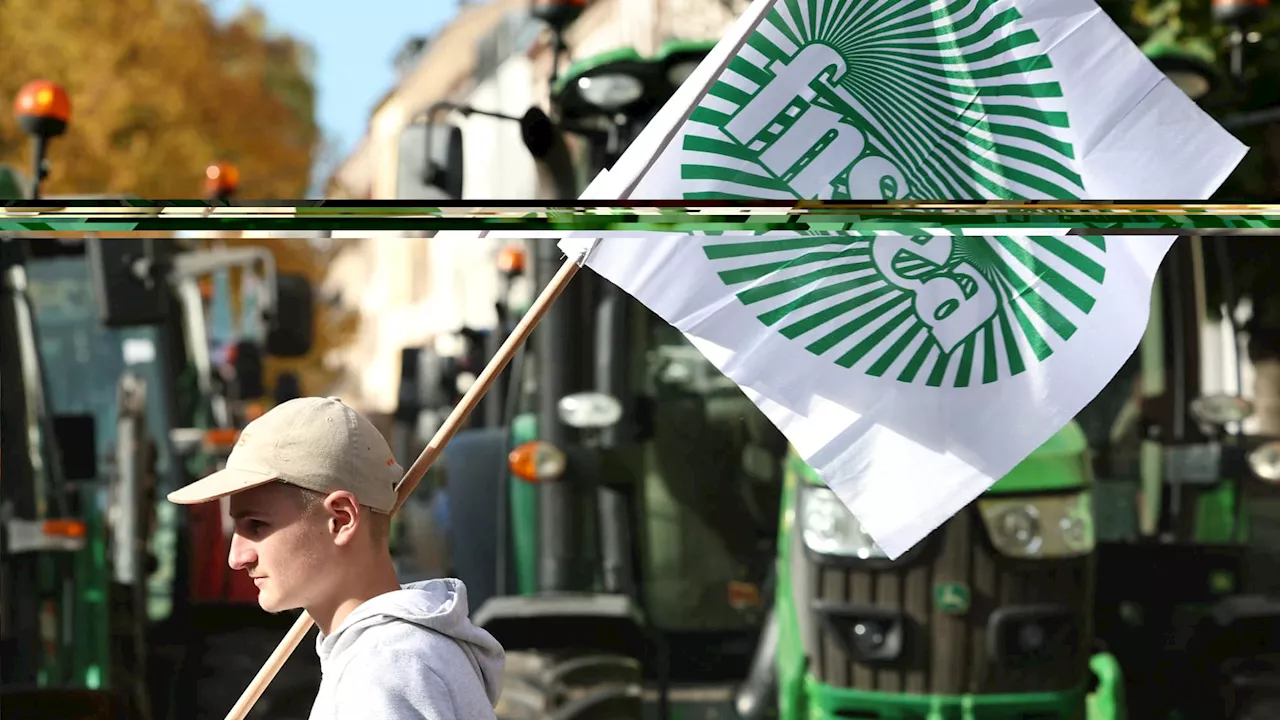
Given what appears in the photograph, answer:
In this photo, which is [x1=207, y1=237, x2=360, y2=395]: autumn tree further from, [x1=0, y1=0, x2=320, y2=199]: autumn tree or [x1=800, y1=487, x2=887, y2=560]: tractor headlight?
[x1=800, y1=487, x2=887, y2=560]: tractor headlight

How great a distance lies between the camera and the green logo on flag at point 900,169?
309 cm

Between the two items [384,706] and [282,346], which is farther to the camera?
[282,346]

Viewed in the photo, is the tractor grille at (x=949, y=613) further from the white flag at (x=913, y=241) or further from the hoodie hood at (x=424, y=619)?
the hoodie hood at (x=424, y=619)

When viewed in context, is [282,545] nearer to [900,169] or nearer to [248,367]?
[900,169]

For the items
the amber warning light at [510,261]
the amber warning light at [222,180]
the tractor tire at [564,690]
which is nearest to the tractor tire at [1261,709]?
the tractor tire at [564,690]

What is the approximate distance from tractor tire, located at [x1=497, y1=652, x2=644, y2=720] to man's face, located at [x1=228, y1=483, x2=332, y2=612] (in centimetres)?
384

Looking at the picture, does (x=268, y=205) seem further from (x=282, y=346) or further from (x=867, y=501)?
(x=282, y=346)

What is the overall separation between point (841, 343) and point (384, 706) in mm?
1043

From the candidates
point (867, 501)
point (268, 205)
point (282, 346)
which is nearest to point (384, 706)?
point (268, 205)

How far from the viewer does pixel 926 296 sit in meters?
3.12

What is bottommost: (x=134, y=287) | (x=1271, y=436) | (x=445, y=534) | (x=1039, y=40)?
(x=445, y=534)

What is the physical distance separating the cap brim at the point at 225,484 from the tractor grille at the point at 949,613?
352 cm

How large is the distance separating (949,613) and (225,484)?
12.1 feet

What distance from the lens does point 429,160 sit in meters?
6.14
